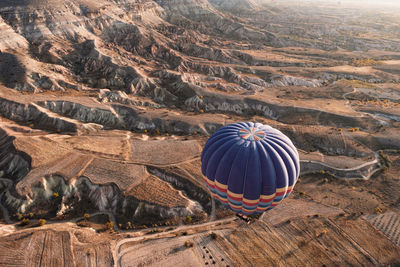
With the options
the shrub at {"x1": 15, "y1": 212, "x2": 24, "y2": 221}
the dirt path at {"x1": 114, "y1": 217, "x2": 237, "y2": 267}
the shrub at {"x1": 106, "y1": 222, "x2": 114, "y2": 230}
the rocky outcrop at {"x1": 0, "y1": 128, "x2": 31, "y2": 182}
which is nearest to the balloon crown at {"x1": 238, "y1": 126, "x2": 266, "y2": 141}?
the dirt path at {"x1": 114, "y1": 217, "x2": 237, "y2": 267}

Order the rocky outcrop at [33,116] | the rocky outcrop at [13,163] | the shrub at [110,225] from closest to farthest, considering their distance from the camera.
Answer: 1. the shrub at [110,225]
2. the rocky outcrop at [13,163]
3. the rocky outcrop at [33,116]

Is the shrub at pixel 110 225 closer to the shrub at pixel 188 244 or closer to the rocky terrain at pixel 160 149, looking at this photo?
the rocky terrain at pixel 160 149

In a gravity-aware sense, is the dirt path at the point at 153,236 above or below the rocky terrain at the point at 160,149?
below

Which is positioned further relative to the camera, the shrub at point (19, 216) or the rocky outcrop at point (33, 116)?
the rocky outcrop at point (33, 116)

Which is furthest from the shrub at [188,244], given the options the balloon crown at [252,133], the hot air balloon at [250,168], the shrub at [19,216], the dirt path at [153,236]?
the shrub at [19,216]

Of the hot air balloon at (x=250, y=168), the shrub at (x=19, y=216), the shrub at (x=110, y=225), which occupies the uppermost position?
the hot air balloon at (x=250, y=168)

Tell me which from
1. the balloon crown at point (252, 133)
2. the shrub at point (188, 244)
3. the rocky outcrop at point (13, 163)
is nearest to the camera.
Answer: the balloon crown at point (252, 133)

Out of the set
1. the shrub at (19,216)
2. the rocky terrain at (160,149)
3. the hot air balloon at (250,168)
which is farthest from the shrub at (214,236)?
the shrub at (19,216)

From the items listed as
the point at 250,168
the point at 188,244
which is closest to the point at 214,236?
the point at 188,244

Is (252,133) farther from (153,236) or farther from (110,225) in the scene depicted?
(110,225)
